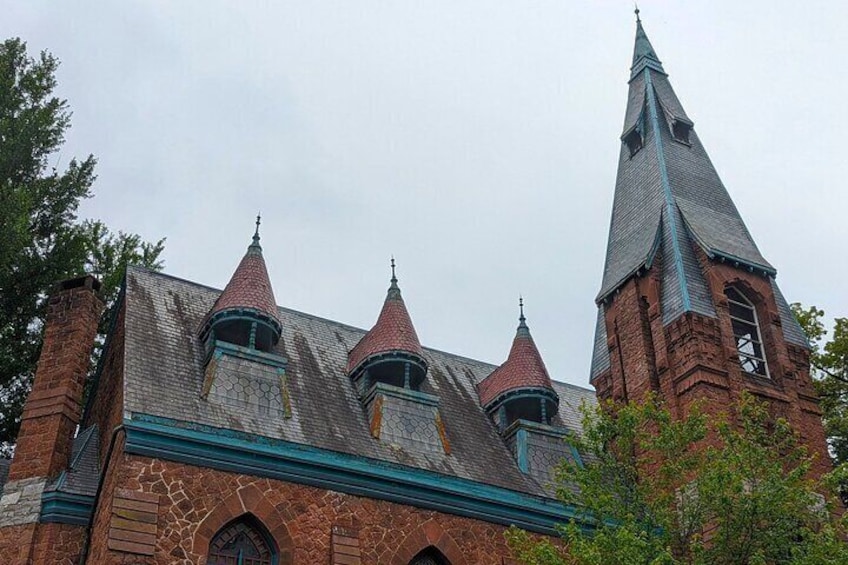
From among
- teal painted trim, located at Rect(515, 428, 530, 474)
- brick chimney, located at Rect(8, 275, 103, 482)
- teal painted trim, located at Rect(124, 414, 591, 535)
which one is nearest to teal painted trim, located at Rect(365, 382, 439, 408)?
teal painted trim, located at Rect(515, 428, 530, 474)

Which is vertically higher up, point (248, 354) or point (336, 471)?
point (248, 354)

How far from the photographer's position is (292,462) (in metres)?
18.0

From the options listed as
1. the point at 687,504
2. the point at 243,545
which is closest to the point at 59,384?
the point at 243,545

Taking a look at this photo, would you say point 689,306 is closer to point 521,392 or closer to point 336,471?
point 521,392

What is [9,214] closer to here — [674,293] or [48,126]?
[48,126]

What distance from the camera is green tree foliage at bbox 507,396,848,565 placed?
14977mm

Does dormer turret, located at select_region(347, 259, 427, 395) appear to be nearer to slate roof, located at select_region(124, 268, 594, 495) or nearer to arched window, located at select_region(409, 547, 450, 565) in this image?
slate roof, located at select_region(124, 268, 594, 495)

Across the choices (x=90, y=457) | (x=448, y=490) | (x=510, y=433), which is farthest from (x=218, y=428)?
(x=510, y=433)

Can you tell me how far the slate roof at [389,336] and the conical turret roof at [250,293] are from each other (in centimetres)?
238

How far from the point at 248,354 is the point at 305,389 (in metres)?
1.54

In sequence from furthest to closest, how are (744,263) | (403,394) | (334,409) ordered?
(744,263) < (403,394) < (334,409)

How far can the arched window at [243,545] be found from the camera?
16828 mm

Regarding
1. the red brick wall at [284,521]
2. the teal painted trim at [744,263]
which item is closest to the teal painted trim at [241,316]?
the red brick wall at [284,521]

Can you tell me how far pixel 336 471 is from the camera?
18.4m
